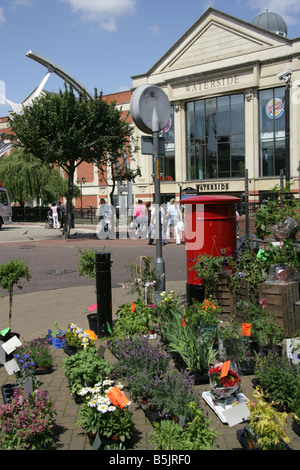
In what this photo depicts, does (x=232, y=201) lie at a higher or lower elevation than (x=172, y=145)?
lower

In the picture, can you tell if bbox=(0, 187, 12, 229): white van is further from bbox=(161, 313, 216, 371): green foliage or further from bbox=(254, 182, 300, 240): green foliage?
bbox=(161, 313, 216, 371): green foliage

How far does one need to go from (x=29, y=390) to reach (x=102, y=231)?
62.0 feet

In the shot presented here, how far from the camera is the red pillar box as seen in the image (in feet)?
20.1

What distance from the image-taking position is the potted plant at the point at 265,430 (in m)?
2.69

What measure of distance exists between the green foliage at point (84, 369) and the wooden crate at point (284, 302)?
7.27ft

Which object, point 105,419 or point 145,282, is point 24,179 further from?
point 105,419

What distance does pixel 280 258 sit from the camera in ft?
17.0

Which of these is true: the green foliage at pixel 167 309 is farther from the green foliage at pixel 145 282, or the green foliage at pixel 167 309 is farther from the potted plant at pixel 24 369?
the potted plant at pixel 24 369

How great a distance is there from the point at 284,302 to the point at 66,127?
1693 centimetres

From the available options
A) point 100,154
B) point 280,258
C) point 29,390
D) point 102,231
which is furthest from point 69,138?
point 29,390

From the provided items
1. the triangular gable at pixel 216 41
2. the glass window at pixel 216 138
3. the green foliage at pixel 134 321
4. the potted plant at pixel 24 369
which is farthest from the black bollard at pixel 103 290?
the triangular gable at pixel 216 41

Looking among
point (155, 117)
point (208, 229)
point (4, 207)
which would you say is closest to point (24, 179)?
point (4, 207)

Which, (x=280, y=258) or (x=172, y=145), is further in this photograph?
(x=172, y=145)
